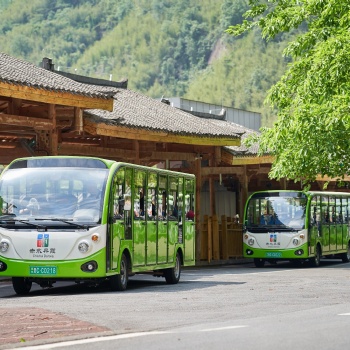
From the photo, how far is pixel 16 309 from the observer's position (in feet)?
48.3

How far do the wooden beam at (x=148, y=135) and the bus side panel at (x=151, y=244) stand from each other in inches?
205

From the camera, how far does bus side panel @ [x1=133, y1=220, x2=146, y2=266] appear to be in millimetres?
20719

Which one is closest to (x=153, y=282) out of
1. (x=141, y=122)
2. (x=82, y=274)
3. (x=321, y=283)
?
(x=321, y=283)

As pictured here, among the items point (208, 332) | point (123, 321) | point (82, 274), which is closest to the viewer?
point (208, 332)

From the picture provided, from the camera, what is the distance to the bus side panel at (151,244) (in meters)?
21.5

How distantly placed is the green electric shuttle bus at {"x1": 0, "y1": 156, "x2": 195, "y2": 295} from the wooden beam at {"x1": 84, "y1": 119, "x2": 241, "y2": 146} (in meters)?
6.37

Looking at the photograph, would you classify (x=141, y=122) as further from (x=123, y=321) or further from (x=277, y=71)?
(x=277, y=71)

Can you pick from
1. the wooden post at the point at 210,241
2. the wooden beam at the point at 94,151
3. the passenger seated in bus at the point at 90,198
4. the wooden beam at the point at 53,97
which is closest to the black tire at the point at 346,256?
the wooden post at the point at 210,241

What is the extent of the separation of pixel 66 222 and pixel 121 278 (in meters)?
1.82

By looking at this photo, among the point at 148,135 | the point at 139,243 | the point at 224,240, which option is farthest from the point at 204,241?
the point at 139,243

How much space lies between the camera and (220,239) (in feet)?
124

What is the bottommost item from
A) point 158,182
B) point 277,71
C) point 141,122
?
point 158,182

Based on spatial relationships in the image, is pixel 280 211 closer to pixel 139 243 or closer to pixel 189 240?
pixel 189 240

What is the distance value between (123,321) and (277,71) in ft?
561
